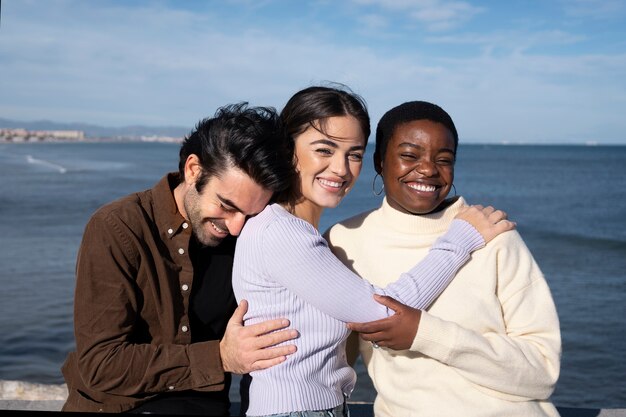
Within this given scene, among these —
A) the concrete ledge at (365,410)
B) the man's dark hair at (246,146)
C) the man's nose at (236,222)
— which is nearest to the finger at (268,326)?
the man's nose at (236,222)

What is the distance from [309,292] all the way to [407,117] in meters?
0.86

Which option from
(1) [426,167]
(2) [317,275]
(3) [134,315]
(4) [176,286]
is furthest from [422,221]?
(3) [134,315]

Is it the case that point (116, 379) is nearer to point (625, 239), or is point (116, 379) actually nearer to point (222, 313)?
point (222, 313)

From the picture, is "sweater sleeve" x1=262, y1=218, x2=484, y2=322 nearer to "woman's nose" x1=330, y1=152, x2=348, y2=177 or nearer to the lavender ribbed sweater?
the lavender ribbed sweater

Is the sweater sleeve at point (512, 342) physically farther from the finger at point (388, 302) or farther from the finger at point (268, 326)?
the finger at point (268, 326)

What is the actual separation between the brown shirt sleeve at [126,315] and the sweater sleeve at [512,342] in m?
0.88

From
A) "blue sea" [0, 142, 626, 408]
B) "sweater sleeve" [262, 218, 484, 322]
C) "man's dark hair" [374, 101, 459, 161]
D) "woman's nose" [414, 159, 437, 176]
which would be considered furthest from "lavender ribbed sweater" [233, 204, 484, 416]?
"blue sea" [0, 142, 626, 408]

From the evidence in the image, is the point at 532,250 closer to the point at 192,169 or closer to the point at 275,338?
the point at 192,169

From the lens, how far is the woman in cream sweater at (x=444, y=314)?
2.66 m

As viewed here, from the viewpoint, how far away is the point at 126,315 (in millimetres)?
2793

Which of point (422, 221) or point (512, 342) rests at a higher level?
point (422, 221)

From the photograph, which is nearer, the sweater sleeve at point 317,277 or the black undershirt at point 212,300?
the sweater sleeve at point 317,277

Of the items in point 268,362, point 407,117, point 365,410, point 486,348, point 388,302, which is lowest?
point 365,410

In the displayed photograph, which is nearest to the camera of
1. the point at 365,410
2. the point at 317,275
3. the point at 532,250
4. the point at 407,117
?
the point at 317,275
